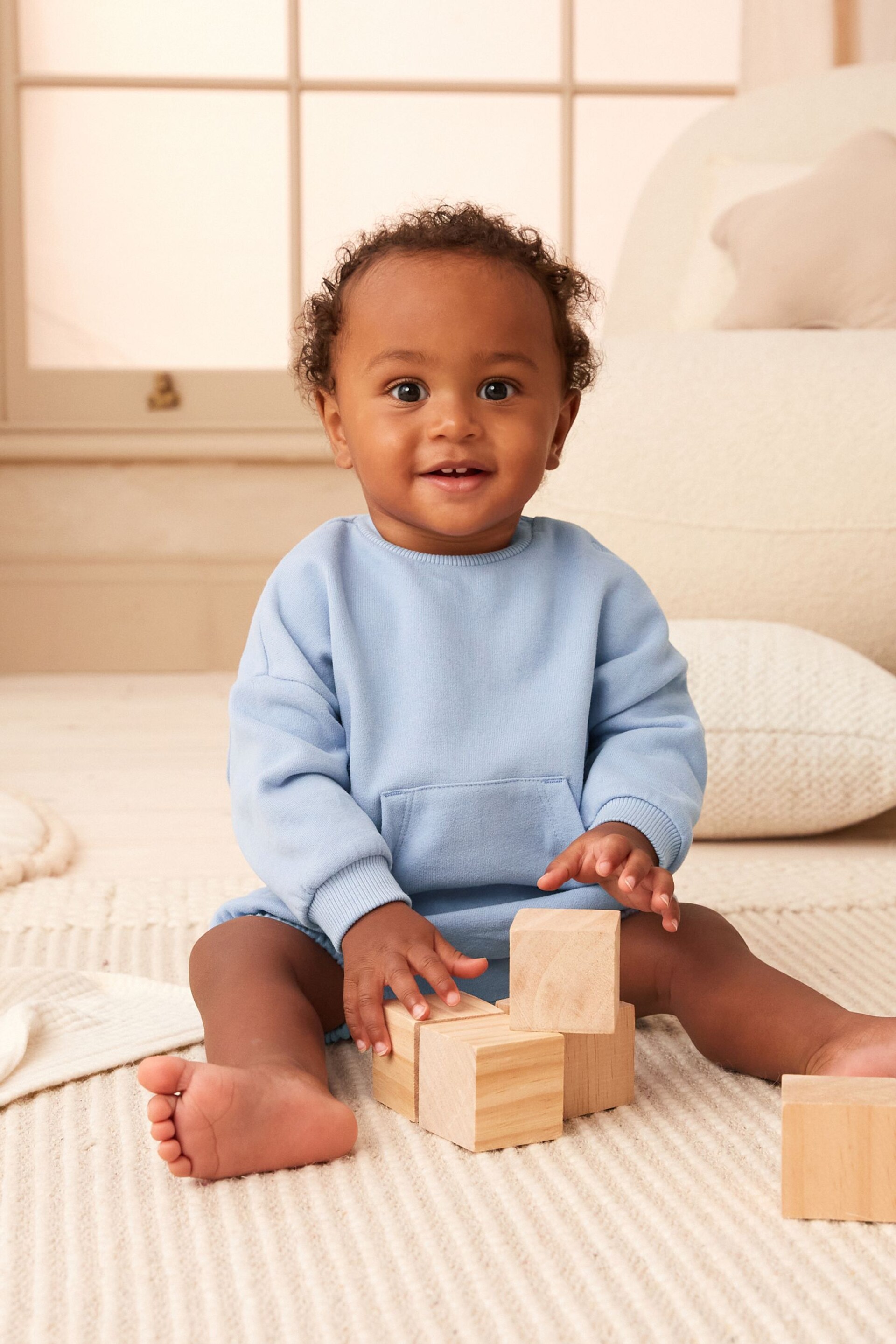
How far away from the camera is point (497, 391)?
797mm

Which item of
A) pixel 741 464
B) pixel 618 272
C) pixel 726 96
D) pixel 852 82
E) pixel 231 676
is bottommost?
pixel 231 676

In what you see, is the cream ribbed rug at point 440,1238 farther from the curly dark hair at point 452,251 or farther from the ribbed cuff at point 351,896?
the curly dark hair at point 452,251

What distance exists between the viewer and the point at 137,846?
1.28 metres

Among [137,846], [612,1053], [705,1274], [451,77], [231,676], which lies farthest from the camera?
[451,77]

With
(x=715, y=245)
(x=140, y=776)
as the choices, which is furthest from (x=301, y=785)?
(x=715, y=245)

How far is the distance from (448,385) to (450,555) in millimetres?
108

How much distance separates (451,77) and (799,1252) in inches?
106

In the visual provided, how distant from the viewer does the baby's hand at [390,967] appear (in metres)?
0.66

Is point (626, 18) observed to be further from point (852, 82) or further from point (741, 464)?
point (741, 464)

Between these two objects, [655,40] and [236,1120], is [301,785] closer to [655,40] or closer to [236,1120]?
[236,1120]

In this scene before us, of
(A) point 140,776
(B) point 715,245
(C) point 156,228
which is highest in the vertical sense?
(C) point 156,228

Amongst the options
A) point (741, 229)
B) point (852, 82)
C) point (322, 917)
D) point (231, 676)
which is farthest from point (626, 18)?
point (322, 917)

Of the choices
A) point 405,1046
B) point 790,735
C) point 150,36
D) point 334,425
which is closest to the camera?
point 405,1046

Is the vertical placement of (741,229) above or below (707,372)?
above
